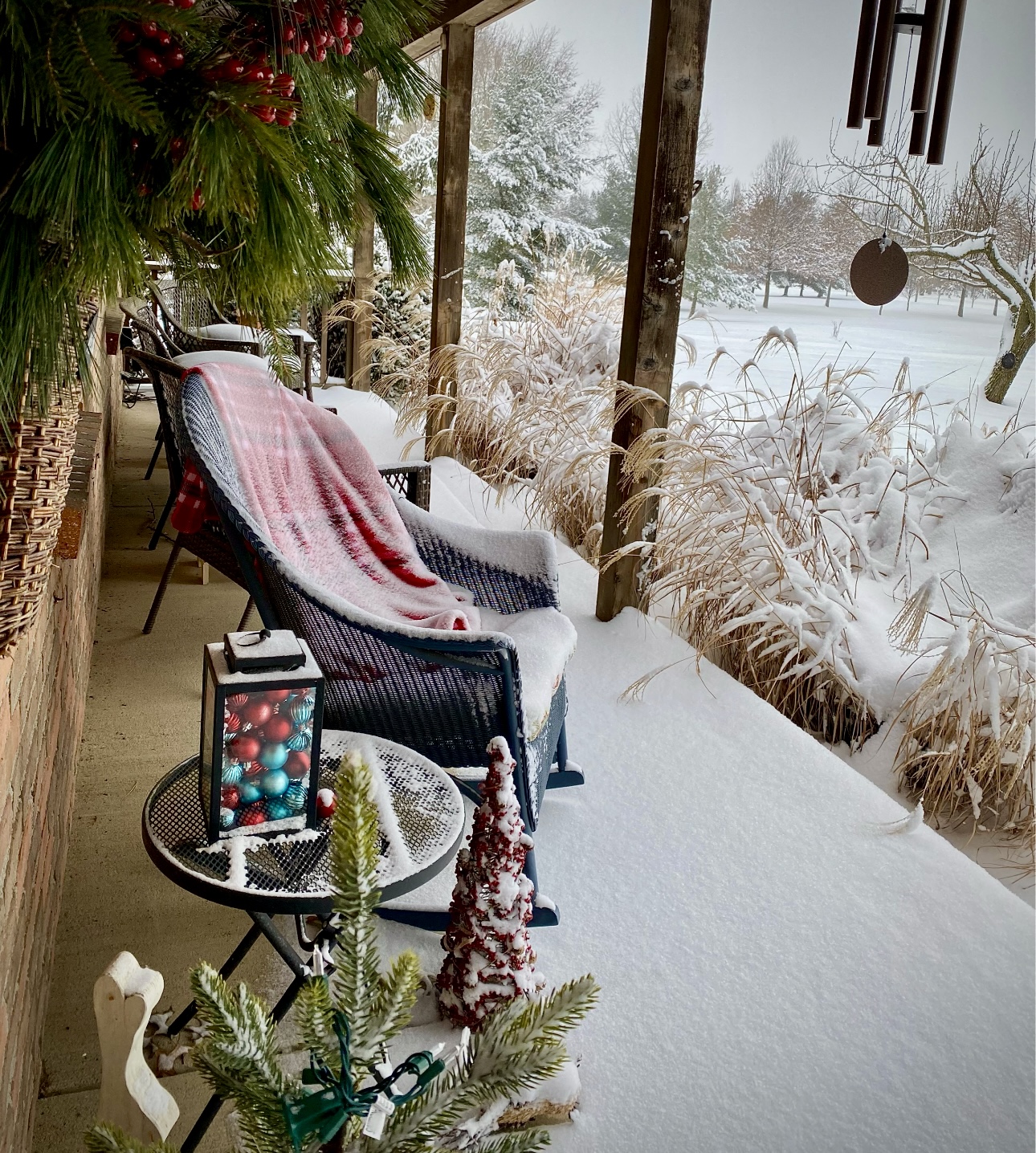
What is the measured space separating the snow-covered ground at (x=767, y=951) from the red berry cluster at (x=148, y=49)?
1.46 m

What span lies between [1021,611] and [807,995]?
4.45 feet

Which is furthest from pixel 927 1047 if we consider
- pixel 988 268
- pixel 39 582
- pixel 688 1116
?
pixel 988 268

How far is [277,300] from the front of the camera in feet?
2.74

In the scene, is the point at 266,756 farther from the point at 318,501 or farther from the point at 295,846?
the point at 318,501

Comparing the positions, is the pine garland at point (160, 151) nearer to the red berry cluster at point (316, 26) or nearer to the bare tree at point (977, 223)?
the red berry cluster at point (316, 26)

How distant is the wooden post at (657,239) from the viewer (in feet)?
9.24

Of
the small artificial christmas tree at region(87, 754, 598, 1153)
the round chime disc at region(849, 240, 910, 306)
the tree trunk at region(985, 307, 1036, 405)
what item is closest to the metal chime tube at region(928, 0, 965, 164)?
the round chime disc at region(849, 240, 910, 306)

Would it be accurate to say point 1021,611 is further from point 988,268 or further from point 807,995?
point 988,268

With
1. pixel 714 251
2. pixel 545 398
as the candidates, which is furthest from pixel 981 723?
pixel 714 251

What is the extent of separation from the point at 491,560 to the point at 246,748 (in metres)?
1.09

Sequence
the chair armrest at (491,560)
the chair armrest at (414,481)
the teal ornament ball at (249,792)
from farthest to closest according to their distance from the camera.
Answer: the chair armrest at (414,481), the chair armrest at (491,560), the teal ornament ball at (249,792)

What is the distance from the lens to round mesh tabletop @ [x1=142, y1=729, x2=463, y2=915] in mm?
1297

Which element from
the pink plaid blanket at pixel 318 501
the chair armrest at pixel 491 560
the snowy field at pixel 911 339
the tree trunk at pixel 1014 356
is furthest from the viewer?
the snowy field at pixel 911 339

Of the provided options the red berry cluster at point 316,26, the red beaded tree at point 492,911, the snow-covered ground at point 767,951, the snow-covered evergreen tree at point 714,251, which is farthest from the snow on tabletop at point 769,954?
the snow-covered evergreen tree at point 714,251
